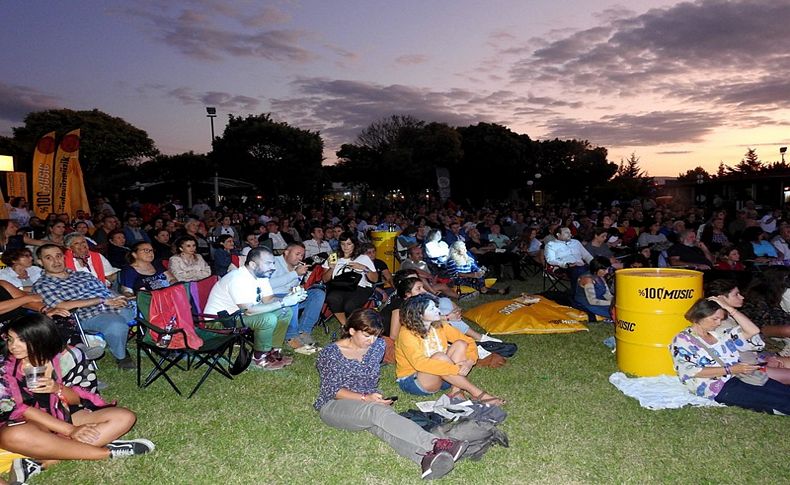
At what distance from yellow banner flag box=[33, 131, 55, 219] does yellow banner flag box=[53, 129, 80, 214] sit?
0.14 meters

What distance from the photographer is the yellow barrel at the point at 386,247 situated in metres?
10.4

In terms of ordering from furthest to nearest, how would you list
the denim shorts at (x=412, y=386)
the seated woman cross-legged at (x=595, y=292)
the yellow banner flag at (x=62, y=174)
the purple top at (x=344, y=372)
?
the yellow banner flag at (x=62, y=174), the seated woman cross-legged at (x=595, y=292), the denim shorts at (x=412, y=386), the purple top at (x=344, y=372)

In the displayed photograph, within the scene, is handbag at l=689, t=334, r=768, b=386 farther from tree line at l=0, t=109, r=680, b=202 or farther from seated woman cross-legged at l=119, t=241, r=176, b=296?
tree line at l=0, t=109, r=680, b=202

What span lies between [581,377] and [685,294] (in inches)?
48.1

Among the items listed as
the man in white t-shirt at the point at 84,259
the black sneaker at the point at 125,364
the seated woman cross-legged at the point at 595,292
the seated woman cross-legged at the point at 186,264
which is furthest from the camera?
the seated woman cross-legged at the point at 595,292

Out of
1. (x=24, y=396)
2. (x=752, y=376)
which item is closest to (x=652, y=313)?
(x=752, y=376)

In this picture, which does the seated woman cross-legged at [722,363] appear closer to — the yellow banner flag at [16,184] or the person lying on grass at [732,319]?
the person lying on grass at [732,319]

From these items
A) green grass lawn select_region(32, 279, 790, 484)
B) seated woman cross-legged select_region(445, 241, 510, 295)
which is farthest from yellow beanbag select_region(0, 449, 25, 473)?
seated woman cross-legged select_region(445, 241, 510, 295)

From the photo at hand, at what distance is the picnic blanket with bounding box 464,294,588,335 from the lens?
6594 mm

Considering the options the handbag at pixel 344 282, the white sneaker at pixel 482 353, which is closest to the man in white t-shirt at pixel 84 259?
the handbag at pixel 344 282

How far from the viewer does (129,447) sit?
3588 millimetres

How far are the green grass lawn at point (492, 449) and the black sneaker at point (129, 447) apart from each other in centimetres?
6

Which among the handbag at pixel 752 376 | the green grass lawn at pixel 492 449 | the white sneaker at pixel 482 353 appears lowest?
the green grass lawn at pixel 492 449

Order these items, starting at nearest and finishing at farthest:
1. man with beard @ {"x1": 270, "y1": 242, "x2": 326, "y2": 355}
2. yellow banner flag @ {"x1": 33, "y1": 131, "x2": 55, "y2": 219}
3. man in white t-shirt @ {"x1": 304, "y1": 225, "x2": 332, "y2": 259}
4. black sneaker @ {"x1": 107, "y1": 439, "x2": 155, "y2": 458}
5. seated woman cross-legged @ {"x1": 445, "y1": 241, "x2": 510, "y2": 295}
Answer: black sneaker @ {"x1": 107, "y1": 439, "x2": 155, "y2": 458} < man with beard @ {"x1": 270, "y1": 242, "x2": 326, "y2": 355} < seated woman cross-legged @ {"x1": 445, "y1": 241, "x2": 510, "y2": 295} < man in white t-shirt @ {"x1": 304, "y1": 225, "x2": 332, "y2": 259} < yellow banner flag @ {"x1": 33, "y1": 131, "x2": 55, "y2": 219}
